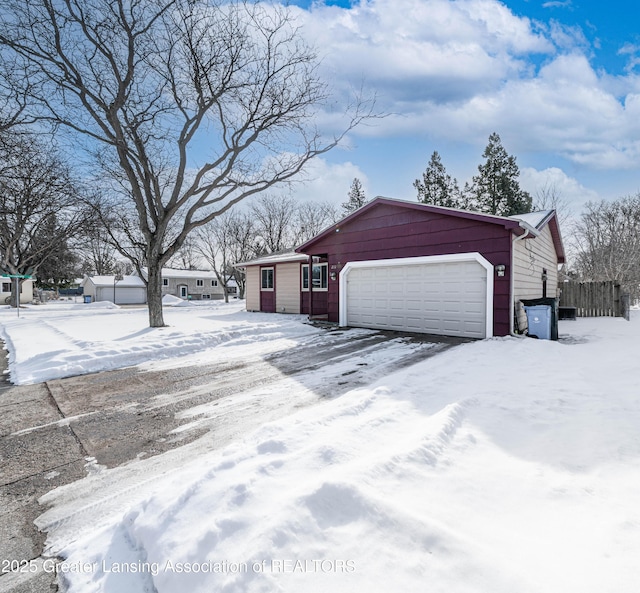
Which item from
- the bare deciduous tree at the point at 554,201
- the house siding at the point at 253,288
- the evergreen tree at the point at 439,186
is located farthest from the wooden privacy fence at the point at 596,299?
the evergreen tree at the point at 439,186

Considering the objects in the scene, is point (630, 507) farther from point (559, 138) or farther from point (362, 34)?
point (559, 138)

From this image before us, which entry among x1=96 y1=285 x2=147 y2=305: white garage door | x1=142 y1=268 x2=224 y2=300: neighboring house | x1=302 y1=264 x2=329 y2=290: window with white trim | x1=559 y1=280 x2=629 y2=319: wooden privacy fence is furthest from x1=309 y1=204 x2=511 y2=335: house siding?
x1=142 y1=268 x2=224 y2=300: neighboring house

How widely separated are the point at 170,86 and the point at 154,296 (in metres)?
5.94

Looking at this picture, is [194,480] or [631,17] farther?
[631,17]

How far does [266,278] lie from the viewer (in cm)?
1636

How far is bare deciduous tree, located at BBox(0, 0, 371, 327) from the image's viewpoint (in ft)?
27.1

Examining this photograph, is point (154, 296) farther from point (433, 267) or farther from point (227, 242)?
point (227, 242)

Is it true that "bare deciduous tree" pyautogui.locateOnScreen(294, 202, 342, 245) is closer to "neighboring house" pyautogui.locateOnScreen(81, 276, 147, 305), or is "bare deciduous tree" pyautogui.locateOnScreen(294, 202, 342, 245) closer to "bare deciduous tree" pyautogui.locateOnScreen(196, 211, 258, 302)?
"bare deciduous tree" pyautogui.locateOnScreen(196, 211, 258, 302)

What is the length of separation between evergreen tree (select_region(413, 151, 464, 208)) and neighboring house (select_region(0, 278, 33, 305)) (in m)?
35.8

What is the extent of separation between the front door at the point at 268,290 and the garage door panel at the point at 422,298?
6116 millimetres

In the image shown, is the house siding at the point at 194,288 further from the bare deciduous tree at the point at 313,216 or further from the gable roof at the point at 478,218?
the gable roof at the point at 478,218

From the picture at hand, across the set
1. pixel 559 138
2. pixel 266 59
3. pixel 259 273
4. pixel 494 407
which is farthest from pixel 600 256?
pixel 494 407

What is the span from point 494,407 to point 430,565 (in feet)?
8.05

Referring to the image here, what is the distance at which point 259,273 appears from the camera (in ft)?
54.6
